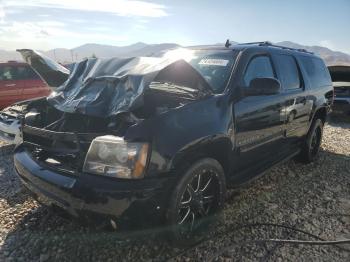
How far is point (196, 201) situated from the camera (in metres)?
3.13

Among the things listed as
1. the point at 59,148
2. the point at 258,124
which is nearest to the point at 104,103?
the point at 59,148

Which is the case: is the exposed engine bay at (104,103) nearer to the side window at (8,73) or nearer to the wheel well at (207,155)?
the wheel well at (207,155)

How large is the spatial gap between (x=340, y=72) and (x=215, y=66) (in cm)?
809

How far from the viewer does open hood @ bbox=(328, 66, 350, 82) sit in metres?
10.4

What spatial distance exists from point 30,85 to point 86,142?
23.9 ft

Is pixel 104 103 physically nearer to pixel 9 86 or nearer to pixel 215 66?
pixel 215 66

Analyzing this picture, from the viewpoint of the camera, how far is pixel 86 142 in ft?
9.52

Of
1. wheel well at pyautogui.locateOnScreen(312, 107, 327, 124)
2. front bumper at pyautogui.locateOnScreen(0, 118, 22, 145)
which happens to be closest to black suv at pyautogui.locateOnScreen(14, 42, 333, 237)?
wheel well at pyautogui.locateOnScreen(312, 107, 327, 124)

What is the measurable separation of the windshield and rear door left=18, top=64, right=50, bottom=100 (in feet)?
21.1

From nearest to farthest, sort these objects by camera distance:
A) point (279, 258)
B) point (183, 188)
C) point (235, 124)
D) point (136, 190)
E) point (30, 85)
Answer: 1. point (136, 190)
2. point (183, 188)
3. point (279, 258)
4. point (235, 124)
5. point (30, 85)

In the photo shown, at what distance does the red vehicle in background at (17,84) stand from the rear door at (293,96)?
659 cm

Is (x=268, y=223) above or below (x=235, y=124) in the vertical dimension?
below

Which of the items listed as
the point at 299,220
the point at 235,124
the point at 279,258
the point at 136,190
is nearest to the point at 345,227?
the point at 299,220

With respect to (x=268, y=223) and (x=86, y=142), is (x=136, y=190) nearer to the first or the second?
(x=86, y=142)
